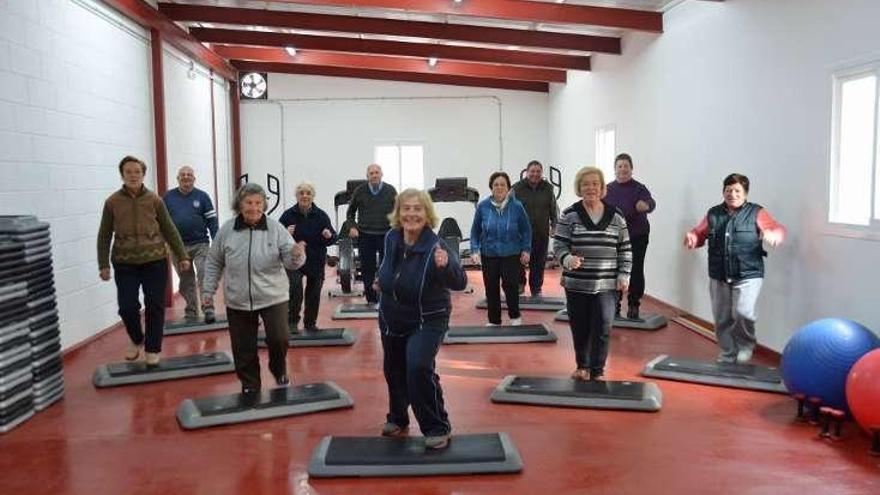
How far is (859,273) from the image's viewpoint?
183 inches

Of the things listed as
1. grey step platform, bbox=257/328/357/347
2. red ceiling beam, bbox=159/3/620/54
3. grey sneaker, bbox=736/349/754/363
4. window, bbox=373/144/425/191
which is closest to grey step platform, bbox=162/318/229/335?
grey step platform, bbox=257/328/357/347

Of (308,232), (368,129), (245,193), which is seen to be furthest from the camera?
(368,129)

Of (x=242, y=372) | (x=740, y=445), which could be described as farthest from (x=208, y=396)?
(x=740, y=445)

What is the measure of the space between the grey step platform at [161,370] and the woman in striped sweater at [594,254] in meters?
2.52

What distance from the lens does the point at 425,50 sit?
35.4 feet

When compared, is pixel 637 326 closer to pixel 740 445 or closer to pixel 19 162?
pixel 740 445

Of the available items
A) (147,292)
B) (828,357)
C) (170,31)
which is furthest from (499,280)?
(170,31)

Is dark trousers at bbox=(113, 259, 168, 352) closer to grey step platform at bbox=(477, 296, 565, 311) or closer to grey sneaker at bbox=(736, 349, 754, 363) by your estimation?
grey step platform at bbox=(477, 296, 565, 311)

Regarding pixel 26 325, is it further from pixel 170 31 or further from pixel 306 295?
pixel 170 31

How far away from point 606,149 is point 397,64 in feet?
12.4

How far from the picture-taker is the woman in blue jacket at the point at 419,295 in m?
3.58

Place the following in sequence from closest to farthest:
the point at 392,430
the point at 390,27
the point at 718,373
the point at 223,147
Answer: the point at 392,430 → the point at 718,373 → the point at 390,27 → the point at 223,147

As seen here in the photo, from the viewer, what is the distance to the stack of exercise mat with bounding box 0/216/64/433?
420cm

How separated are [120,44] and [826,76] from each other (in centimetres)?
628
